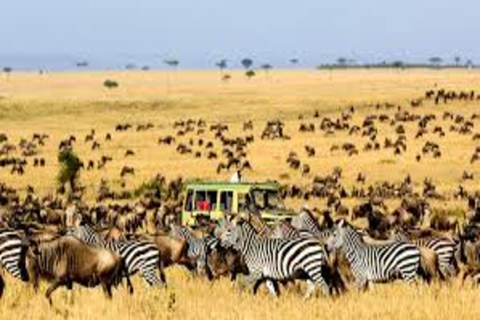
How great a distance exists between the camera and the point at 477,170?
53.9m

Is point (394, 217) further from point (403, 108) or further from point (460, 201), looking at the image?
point (403, 108)

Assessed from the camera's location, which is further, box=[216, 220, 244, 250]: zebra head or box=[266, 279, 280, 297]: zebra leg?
box=[216, 220, 244, 250]: zebra head

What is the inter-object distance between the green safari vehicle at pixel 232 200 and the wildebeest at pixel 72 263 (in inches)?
295

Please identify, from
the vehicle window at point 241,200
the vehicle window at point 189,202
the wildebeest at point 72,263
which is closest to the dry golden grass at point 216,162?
the wildebeest at point 72,263

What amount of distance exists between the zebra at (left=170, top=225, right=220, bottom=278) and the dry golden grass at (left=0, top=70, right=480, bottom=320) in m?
0.42

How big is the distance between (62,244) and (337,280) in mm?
4163

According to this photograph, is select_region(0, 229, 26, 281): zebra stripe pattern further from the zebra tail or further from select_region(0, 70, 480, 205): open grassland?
select_region(0, 70, 480, 205): open grassland

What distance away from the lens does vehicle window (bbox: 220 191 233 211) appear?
24.0m

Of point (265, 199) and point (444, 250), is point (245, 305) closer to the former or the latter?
point (444, 250)

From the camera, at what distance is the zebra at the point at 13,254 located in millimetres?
16562

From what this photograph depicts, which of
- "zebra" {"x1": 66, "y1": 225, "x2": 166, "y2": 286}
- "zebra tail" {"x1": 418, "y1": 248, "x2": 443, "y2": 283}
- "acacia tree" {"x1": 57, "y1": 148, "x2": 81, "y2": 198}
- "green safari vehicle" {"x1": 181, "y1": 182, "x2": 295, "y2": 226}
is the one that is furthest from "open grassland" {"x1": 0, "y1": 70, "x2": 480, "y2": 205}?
"zebra" {"x1": 66, "y1": 225, "x2": 166, "y2": 286}

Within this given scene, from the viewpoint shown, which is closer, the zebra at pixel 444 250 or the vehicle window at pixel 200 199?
the zebra at pixel 444 250

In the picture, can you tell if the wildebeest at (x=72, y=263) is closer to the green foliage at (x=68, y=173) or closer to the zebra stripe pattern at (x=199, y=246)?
the zebra stripe pattern at (x=199, y=246)

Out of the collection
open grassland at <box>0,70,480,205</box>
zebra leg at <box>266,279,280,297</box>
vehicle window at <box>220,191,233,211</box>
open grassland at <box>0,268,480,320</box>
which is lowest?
open grassland at <box>0,70,480,205</box>
